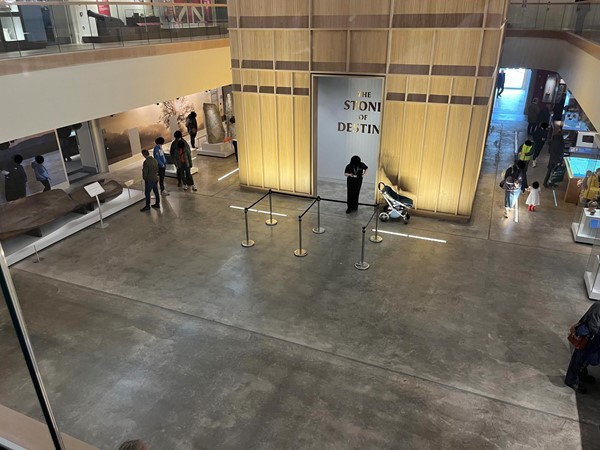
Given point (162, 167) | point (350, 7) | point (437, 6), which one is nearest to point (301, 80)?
point (350, 7)

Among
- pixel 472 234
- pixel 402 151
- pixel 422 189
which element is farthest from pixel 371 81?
pixel 472 234

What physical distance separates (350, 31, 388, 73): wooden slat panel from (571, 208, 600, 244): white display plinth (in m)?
5.23

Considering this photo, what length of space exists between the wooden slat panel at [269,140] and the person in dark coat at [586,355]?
8029 millimetres

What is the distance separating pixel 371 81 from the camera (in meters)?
11.3

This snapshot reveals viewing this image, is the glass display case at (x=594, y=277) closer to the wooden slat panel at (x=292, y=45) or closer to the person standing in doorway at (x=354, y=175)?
the person standing in doorway at (x=354, y=175)

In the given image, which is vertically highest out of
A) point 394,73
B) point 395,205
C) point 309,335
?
point 394,73

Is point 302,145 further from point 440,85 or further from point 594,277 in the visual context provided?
point 594,277

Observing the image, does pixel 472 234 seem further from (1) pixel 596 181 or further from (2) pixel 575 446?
(2) pixel 575 446

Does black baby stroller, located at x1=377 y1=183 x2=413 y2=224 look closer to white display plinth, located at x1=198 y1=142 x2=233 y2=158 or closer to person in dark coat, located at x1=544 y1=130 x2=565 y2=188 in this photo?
person in dark coat, located at x1=544 y1=130 x2=565 y2=188

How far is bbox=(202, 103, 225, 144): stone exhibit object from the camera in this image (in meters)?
15.3

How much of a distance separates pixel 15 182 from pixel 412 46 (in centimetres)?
980

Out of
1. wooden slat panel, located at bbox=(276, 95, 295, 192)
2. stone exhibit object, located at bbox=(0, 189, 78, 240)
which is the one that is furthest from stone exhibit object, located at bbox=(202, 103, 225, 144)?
stone exhibit object, located at bbox=(0, 189, 78, 240)

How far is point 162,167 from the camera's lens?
39.4 ft

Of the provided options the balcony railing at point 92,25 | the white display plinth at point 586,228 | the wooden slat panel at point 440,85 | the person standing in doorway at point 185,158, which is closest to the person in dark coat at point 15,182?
the balcony railing at point 92,25
